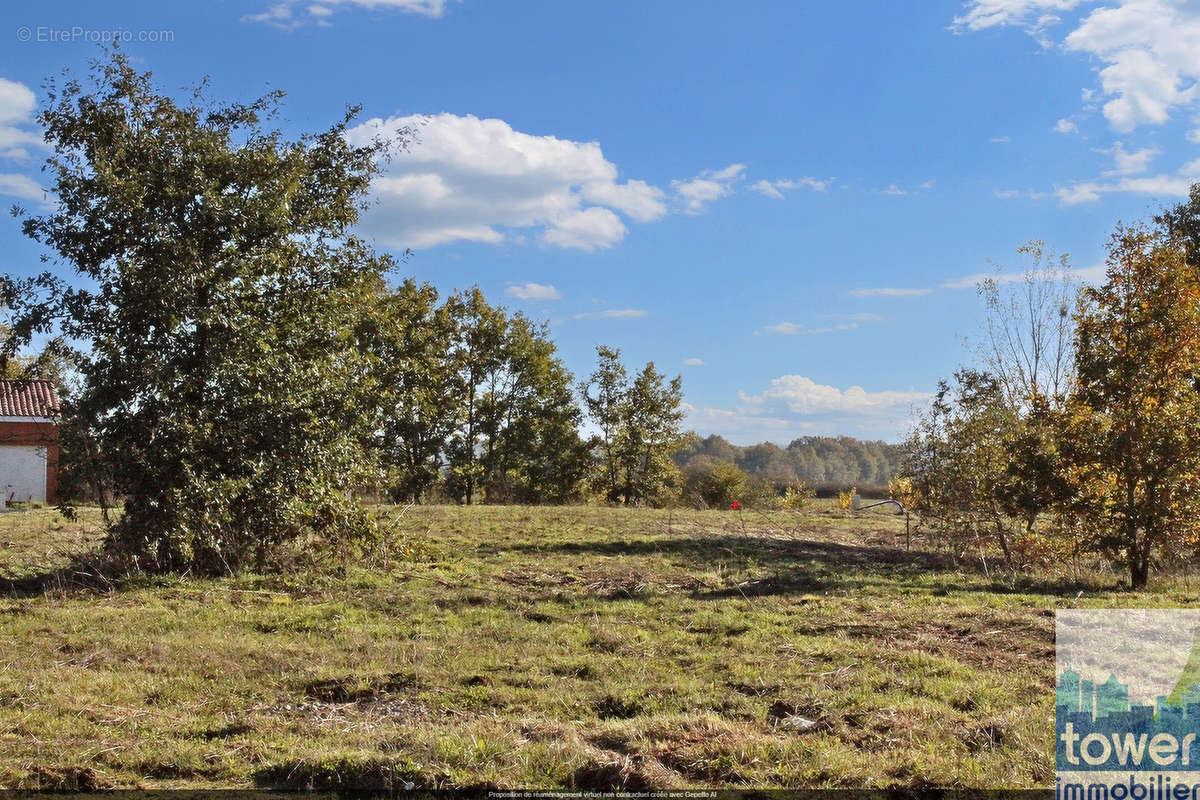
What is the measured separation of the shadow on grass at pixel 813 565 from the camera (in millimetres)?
12320

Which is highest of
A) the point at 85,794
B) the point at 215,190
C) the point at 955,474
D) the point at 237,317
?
the point at 215,190

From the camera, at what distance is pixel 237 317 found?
38.8 feet

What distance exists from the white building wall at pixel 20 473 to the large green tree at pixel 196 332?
2533 centimetres

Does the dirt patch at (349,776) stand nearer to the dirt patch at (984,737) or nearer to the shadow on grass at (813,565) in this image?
the dirt patch at (984,737)

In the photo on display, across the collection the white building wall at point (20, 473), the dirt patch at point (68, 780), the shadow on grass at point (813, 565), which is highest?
the white building wall at point (20, 473)

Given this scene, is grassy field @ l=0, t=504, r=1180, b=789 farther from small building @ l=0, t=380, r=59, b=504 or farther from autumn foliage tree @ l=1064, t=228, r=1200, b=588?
small building @ l=0, t=380, r=59, b=504

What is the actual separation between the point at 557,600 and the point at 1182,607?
7.29 meters

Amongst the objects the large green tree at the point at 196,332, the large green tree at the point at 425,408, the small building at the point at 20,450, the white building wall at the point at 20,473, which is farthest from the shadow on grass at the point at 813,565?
the white building wall at the point at 20,473

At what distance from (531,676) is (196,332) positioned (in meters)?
7.22

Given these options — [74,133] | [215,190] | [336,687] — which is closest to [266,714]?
[336,687]

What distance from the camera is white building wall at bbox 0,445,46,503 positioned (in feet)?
107

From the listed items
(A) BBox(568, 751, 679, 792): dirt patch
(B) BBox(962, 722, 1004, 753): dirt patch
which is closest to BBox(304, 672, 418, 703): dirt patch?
(A) BBox(568, 751, 679, 792): dirt patch

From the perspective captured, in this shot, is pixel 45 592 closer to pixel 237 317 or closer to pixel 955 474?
pixel 237 317

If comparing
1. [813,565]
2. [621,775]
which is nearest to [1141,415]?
[813,565]
